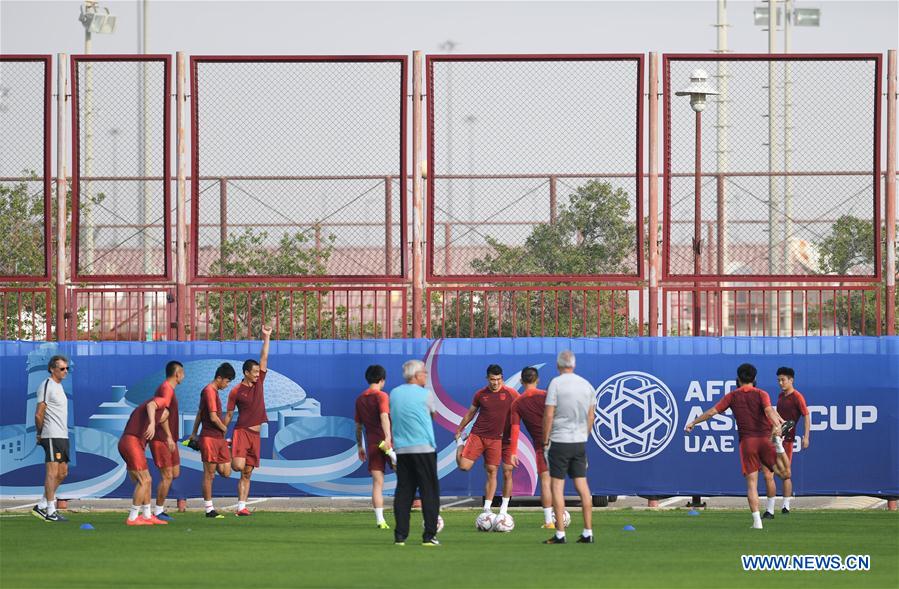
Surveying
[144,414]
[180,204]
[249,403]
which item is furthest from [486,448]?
[180,204]

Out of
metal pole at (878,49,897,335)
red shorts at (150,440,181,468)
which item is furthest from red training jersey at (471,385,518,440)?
metal pole at (878,49,897,335)

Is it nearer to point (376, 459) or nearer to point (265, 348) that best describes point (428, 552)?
point (376, 459)

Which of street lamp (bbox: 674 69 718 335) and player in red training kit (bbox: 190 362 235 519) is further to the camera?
street lamp (bbox: 674 69 718 335)

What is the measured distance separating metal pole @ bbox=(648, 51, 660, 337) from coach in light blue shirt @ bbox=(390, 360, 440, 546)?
646 centimetres

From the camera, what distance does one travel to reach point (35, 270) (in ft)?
70.3

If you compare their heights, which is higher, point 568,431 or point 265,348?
point 265,348

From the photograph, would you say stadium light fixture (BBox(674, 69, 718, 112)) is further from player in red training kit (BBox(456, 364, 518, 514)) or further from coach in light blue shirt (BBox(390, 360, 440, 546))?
coach in light blue shirt (BBox(390, 360, 440, 546))

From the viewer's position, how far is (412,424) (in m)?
14.6

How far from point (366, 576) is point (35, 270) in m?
10.8

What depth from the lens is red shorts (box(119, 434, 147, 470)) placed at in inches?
656

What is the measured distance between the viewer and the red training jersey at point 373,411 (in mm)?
16109

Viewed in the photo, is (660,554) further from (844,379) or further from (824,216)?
(824,216)

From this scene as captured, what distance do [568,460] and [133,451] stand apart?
15.9 feet

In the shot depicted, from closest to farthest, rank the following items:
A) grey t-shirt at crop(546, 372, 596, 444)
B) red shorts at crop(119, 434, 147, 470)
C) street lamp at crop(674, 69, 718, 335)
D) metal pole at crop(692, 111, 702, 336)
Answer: grey t-shirt at crop(546, 372, 596, 444) < red shorts at crop(119, 434, 147, 470) < metal pole at crop(692, 111, 702, 336) < street lamp at crop(674, 69, 718, 335)
